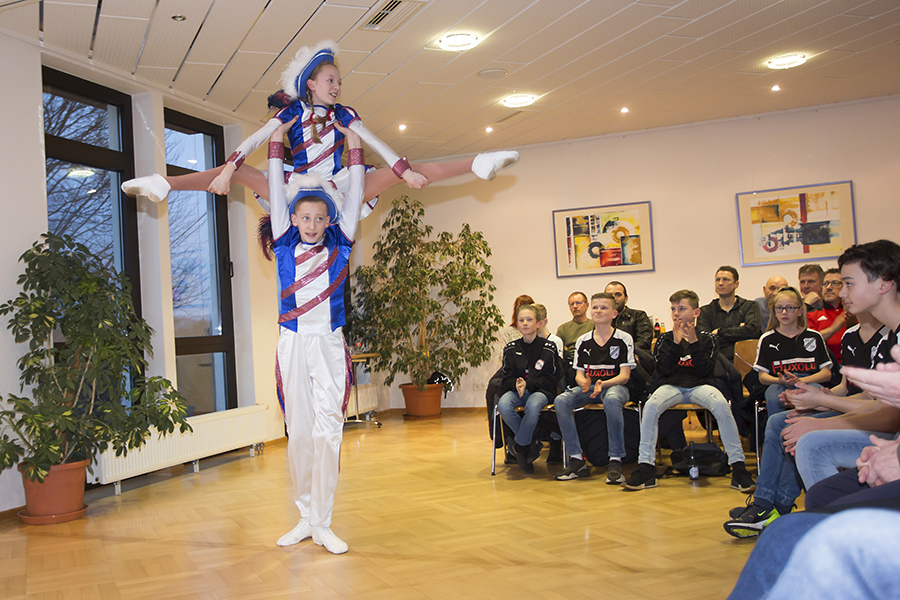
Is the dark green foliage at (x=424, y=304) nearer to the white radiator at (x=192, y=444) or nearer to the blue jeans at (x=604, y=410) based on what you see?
the white radiator at (x=192, y=444)

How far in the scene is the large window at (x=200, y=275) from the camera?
6.20 meters

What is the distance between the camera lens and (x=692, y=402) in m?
4.57

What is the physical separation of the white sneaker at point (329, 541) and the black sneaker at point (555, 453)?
242 cm

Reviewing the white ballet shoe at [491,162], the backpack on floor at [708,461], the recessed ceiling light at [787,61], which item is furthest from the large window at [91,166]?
the recessed ceiling light at [787,61]

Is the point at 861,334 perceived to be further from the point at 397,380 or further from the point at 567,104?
the point at 397,380

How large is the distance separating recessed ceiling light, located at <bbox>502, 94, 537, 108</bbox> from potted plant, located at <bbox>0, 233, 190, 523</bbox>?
3.98m

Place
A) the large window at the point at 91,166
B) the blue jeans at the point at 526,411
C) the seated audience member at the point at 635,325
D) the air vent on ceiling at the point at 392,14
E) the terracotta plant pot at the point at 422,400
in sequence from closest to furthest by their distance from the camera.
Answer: the air vent on ceiling at the point at 392,14 → the blue jeans at the point at 526,411 → the large window at the point at 91,166 → the seated audience member at the point at 635,325 → the terracotta plant pot at the point at 422,400

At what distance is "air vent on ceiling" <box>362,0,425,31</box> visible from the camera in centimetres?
451

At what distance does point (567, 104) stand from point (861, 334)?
4369 millimetres

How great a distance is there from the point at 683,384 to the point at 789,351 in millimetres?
708

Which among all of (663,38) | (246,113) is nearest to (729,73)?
(663,38)

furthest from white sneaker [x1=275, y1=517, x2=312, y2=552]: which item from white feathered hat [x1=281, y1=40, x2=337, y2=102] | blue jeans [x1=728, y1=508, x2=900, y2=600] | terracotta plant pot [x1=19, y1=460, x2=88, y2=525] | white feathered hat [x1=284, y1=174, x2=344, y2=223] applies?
blue jeans [x1=728, y1=508, x2=900, y2=600]

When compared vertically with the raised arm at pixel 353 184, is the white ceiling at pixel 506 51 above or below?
above

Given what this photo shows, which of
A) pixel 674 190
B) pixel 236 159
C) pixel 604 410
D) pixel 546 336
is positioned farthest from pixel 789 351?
pixel 674 190
